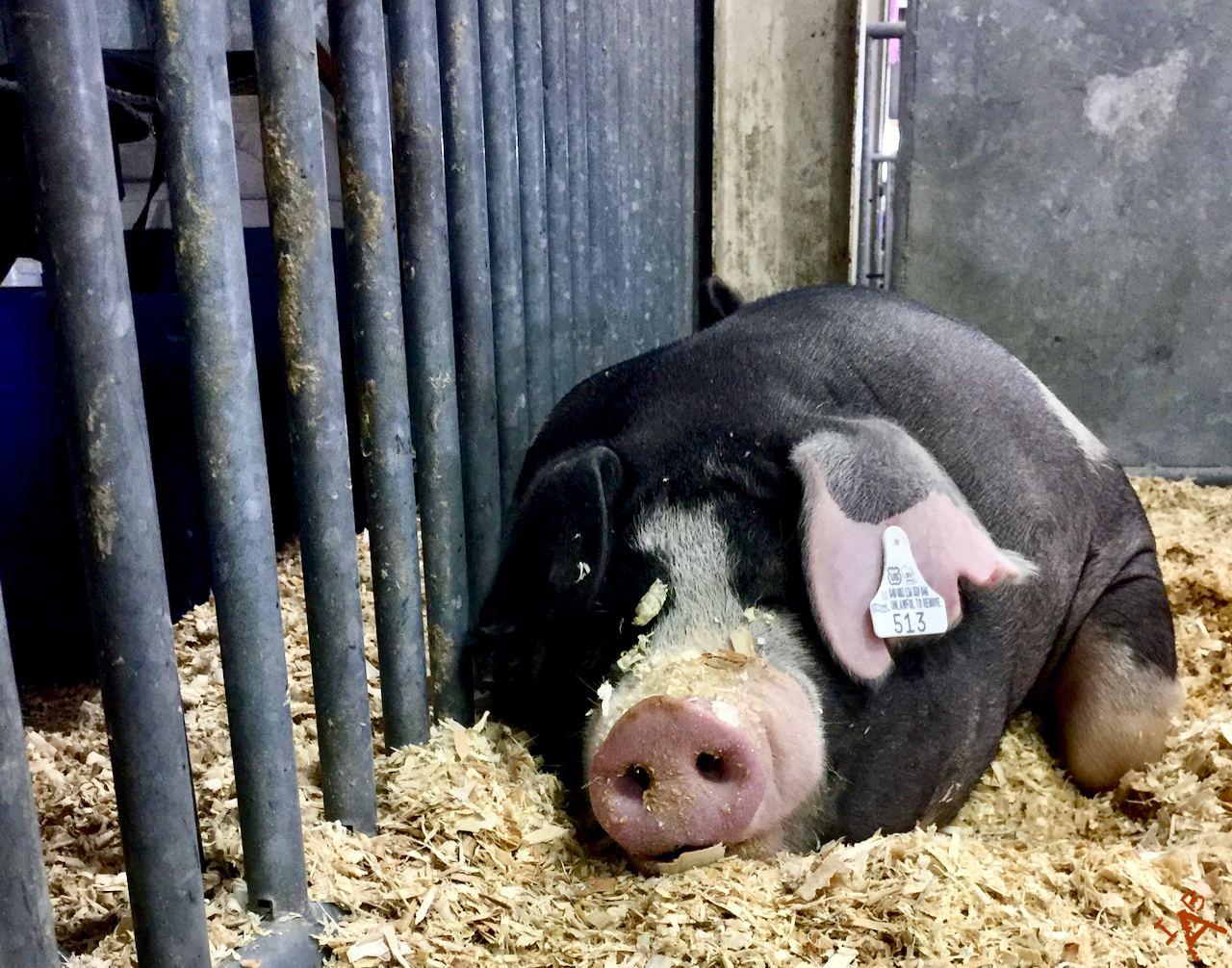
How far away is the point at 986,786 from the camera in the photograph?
6.94 feet

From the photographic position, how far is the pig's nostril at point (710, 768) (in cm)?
155

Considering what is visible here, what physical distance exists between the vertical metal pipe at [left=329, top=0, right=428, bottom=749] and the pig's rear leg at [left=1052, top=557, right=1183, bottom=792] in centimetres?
133

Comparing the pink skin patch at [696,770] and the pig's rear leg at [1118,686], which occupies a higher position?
the pink skin patch at [696,770]

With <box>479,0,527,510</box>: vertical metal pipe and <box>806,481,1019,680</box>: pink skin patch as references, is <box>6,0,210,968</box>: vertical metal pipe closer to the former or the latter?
<box>806,481,1019,680</box>: pink skin patch

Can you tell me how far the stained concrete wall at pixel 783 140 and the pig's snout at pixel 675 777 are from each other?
135 inches

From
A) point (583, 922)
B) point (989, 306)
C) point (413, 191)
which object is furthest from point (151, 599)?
point (989, 306)

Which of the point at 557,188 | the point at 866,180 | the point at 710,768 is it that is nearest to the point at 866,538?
the point at 710,768

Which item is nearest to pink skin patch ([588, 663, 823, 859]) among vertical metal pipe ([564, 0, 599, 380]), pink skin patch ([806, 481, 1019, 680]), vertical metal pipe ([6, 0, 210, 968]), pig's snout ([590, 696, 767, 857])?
pig's snout ([590, 696, 767, 857])

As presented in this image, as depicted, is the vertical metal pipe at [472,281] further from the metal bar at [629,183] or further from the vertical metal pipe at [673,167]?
the vertical metal pipe at [673,167]

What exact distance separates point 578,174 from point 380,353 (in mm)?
1504

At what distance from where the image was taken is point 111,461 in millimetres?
1062

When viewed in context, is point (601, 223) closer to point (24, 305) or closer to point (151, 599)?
point (24, 305)

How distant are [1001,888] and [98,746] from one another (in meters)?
1.72

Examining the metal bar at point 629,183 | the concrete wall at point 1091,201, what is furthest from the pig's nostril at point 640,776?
the concrete wall at point 1091,201
